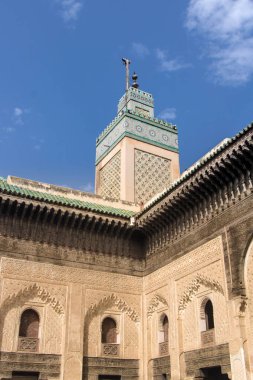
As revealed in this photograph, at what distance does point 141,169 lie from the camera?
41.1 feet

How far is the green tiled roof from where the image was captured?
9059 millimetres

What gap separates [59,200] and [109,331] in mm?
2873

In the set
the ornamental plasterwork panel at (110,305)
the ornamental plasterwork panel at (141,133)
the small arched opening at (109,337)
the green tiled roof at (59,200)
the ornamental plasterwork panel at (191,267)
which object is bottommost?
the small arched opening at (109,337)

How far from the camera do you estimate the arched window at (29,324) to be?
28.5ft

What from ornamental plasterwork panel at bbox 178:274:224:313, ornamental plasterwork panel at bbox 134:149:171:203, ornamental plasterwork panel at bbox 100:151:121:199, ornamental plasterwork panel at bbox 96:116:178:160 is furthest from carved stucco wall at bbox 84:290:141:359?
ornamental plasterwork panel at bbox 96:116:178:160

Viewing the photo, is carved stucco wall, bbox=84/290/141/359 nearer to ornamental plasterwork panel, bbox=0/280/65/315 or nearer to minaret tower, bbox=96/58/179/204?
ornamental plasterwork panel, bbox=0/280/65/315

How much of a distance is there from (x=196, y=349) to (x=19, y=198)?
14.1 feet

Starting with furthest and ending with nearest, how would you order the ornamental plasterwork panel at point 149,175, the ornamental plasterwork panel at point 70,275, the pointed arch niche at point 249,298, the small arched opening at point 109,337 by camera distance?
the ornamental plasterwork panel at point 149,175 → the small arched opening at point 109,337 → the ornamental plasterwork panel at point 70,275 → the pointed arch niche at point 249,298

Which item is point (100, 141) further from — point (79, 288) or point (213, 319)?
point (213, 319)

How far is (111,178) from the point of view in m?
12.9

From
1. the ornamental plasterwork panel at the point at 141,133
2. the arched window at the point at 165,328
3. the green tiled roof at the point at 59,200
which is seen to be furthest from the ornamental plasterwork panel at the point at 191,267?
the ornamental plasterwork panel at the point at 141,133

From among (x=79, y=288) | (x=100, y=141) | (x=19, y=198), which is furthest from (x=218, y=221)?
(x=100, y=141)

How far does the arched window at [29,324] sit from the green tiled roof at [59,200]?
217 cm

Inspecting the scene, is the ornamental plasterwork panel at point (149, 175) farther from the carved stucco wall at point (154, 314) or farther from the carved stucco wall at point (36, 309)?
the carved stucco wall at point (36, 309)
